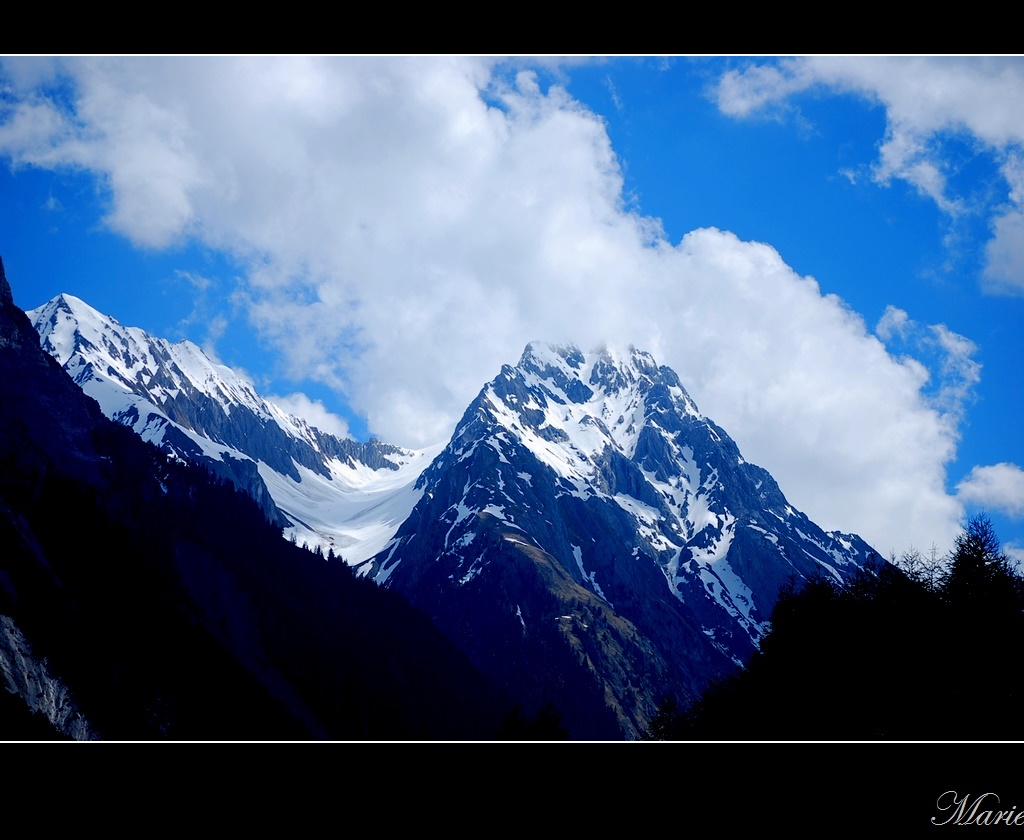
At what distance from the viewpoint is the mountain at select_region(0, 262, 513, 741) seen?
76875 millimetres

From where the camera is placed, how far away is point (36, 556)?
3337 inches

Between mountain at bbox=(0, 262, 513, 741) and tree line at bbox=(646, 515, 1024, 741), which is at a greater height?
tree line at bbox=(646, 515, 1024, 741)

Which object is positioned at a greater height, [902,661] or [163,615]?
[902,661]

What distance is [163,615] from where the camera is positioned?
325 feet

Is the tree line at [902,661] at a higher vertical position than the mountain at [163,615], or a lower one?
higher

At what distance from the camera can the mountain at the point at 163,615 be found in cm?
7688

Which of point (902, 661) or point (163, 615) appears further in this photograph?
point (163, 615)

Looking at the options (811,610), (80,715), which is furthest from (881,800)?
(80,715)

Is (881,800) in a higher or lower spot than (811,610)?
lower

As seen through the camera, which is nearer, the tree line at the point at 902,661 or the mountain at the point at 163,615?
the tree line at the point at 902,661

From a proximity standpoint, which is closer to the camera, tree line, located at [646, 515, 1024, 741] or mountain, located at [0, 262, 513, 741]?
tree line, located at [646, 515, 1024, 741]
